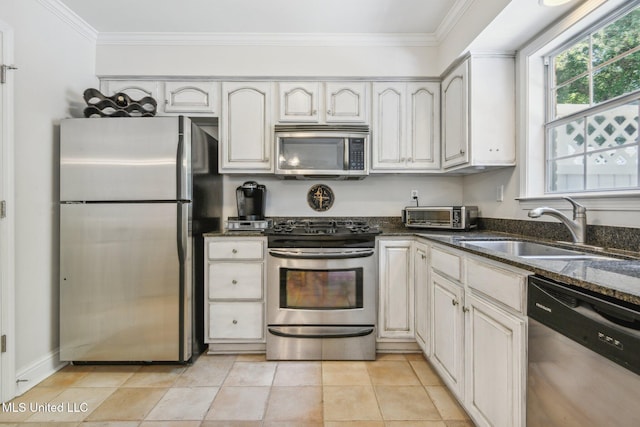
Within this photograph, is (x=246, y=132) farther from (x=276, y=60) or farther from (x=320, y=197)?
(x=320, y=197)

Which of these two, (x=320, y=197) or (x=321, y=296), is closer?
(x=321, y=296)

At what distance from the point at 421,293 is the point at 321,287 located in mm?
708

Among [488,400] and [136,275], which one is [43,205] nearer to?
[136,275]

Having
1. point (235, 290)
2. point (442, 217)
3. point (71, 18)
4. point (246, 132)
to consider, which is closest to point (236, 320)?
point (235, 290)

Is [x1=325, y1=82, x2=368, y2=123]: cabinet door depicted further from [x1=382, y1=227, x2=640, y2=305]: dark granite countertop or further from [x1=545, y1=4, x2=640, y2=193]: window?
[x1=382, y1=227, x2=640, y2=305]: dark granite countertop

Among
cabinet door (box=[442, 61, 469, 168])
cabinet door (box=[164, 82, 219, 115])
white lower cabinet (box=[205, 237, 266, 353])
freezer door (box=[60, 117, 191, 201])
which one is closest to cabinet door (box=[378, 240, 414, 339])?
cabinet door (box=[442, 61, 469, 168])

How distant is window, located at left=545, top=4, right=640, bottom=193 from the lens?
1.48m

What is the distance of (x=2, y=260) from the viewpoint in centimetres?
175

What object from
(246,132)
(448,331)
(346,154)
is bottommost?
(448,331)

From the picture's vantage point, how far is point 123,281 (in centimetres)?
211

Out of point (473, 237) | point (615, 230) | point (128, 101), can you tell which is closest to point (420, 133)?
point (473, 237)

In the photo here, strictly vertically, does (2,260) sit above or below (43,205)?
below

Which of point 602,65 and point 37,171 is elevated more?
point 602,65

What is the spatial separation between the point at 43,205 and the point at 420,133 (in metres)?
2.77
